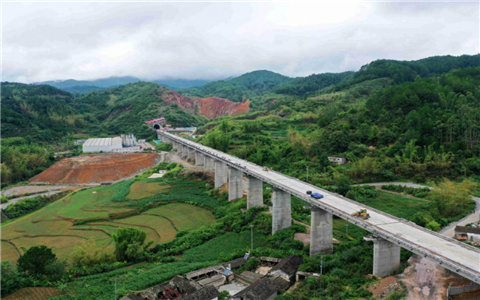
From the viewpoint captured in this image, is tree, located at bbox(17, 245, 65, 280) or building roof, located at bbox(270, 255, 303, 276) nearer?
building roof, located at bbox(270, 255, 303, 276)

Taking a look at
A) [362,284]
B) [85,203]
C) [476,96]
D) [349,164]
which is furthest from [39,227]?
[476,96]

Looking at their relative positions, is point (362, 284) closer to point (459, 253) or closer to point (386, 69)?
point (459, 253)

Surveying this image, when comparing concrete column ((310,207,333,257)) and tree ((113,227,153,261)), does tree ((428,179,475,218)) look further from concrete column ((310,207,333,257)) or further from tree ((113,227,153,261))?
tree ((113,227,153,261))

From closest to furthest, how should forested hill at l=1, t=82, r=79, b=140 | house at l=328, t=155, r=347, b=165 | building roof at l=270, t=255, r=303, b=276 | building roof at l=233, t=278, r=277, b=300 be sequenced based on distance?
1. building roof at l=233, t=278, r=277, b=300
2. building roof at l=270, t=255, r=303, b=276
3. house at l=328, t=155, r=347, b=165
4. forested hill at l=1, t=82, r=79, b=140

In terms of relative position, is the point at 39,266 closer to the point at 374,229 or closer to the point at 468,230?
the point at 374,229

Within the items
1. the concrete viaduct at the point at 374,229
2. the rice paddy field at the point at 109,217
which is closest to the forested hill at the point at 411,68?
the concrete viaduct at the point at 374,229

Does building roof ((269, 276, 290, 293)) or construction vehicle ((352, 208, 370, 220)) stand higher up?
construction vehicle ((352, 208, 370, 220))

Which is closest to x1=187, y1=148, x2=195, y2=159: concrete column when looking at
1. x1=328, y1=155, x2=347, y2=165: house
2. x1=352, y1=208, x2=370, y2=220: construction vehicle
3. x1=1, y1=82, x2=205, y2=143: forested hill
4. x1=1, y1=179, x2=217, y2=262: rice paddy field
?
x1=1, y1=179, x2=217, y2=262: rice paddy field
